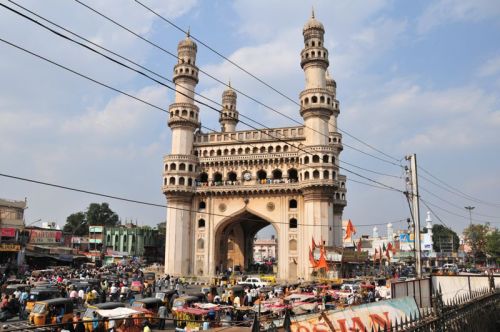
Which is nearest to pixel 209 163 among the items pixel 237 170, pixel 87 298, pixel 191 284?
pixel 237 170

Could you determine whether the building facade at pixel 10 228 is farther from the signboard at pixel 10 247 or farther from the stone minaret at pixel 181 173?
the stone minaret at pixel 181 173

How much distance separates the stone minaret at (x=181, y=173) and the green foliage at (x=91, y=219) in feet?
171

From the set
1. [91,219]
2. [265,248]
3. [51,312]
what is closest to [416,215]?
[51,312]

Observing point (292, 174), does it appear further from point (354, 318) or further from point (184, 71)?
point (354, 318)

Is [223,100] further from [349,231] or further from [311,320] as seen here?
[311,320]

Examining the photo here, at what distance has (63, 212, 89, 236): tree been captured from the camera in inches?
3531

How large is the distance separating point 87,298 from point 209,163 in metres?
24.7

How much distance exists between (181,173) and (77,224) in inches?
2209

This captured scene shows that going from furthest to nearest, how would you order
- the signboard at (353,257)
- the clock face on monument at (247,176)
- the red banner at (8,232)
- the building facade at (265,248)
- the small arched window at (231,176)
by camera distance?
1. the building facade at (265,248)
2. the red banner at (8,232)
3. the small arched window at (231,176)
4. the clock face on monument at (247,176)
5. the signboard at (353,257)

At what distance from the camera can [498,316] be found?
1230 centimetres

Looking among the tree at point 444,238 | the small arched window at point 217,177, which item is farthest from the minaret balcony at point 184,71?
the tree at point 444,238

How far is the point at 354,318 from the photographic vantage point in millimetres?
9289

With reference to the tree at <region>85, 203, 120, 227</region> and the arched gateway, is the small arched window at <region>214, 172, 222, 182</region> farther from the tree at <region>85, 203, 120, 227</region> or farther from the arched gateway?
the tree at <region>85, 203, 120, 227</region>

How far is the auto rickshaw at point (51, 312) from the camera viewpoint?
1761cm
